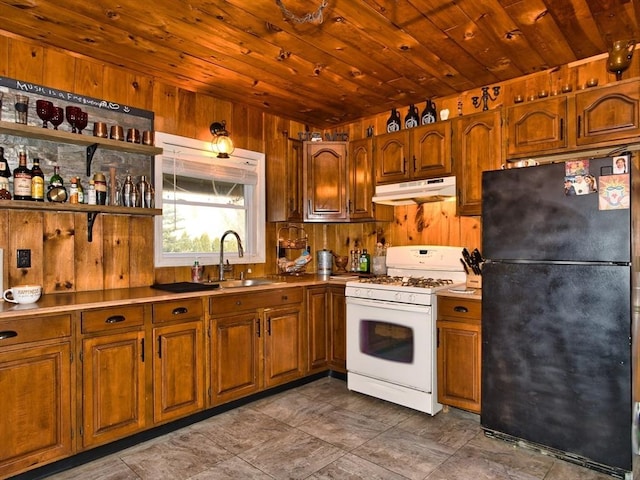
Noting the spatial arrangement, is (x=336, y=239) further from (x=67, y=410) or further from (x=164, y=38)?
(x=67, y=410)

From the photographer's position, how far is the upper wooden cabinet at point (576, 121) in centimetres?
251

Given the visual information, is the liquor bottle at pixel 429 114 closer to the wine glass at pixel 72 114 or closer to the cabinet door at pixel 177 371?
the cabinet door at pixel 177 371

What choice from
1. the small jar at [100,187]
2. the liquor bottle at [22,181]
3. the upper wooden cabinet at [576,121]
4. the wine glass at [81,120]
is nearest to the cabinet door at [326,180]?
the upper wooden cabinet at [576,121]

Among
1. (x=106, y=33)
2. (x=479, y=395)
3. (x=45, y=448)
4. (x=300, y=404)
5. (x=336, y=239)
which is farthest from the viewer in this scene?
(x=336, y=239)

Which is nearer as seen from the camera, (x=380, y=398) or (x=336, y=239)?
(x=380, y=398)

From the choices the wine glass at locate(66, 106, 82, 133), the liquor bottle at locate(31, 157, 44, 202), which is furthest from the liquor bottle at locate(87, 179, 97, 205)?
the wine glass at locate(66, 106, 82, 133)

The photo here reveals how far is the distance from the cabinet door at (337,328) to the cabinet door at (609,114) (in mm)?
2154

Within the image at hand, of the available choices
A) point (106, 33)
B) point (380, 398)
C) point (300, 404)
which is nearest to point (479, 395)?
point (380, 398)

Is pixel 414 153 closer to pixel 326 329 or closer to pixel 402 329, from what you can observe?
pixel 402 329

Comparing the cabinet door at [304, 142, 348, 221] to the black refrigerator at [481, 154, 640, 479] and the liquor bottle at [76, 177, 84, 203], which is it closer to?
the black refrigerator at [481, 154, 640, 479]

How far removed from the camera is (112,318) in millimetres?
2410

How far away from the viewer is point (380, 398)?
10.5ft

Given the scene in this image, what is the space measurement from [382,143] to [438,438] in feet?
7.97

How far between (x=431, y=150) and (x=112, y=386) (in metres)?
2.85
